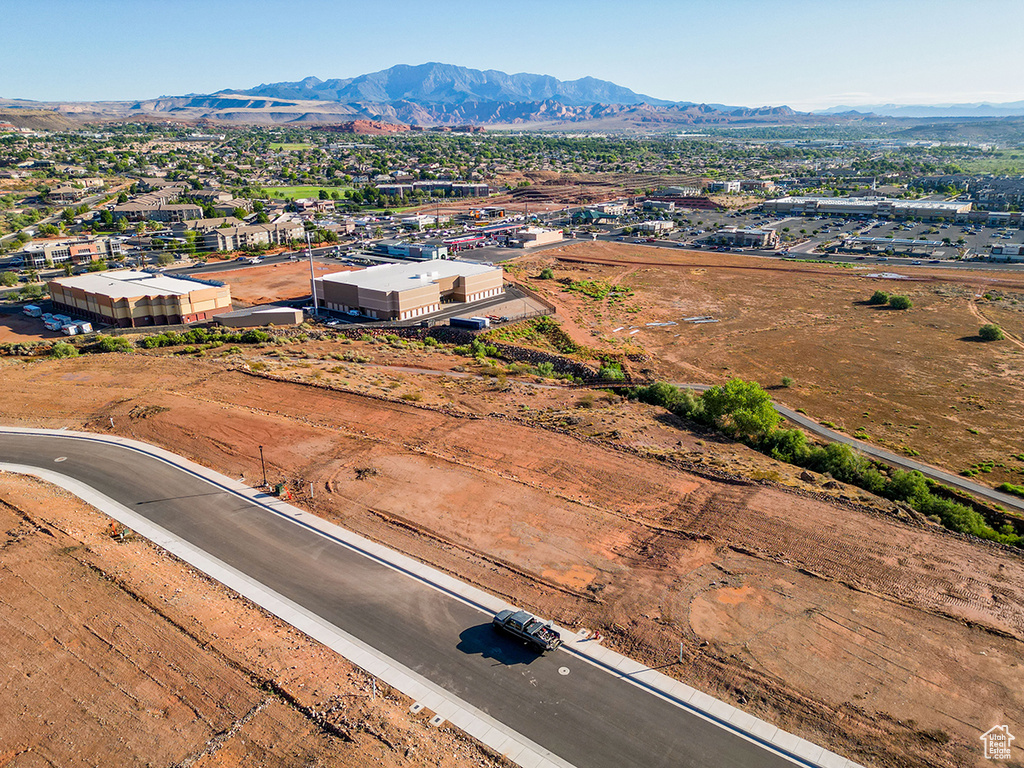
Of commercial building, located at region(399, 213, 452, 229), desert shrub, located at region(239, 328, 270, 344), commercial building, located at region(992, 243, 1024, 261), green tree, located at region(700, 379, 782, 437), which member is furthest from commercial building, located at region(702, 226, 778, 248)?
desert shrub, located at region(239, 328, 270, 344)

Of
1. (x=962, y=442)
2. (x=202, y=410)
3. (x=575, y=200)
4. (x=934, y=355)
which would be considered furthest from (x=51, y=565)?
(x=575, y=200)

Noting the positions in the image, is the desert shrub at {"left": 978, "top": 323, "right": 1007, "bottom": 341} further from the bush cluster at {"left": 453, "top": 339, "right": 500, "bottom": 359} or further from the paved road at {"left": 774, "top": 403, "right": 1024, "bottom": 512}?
the bush cluster at {"left": 453, "top": 339, "right": 500, "bottom": 359}

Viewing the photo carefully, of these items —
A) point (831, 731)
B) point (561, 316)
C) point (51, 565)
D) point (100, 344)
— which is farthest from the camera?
point (561, 316)

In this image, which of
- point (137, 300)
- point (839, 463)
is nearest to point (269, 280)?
point (137, 300)

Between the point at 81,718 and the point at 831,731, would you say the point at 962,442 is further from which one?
the point at 81,718

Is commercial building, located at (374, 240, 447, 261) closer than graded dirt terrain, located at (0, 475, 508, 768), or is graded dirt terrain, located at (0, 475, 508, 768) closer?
graded dirt terrain, located at (0, 475, 508, 768)
